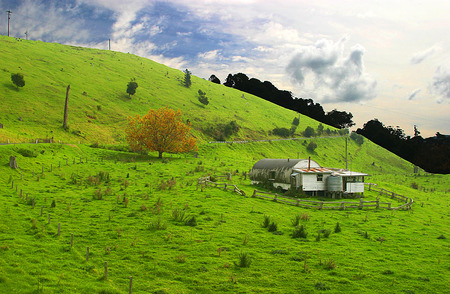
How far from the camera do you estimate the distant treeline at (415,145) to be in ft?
317

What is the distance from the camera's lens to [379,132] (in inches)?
5453

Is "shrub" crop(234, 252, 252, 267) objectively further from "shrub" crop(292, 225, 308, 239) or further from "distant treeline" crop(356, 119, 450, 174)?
"distant treeline" crop(356, 119, 450, 174)

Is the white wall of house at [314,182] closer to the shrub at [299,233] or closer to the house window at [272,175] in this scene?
the house window at [272,175]

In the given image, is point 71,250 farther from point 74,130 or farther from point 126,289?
point 74,130

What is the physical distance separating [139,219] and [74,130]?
4854cm

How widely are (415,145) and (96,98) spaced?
12479 cm

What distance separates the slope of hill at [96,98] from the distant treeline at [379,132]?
32634 mm

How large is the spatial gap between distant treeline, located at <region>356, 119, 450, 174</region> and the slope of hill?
34502mm

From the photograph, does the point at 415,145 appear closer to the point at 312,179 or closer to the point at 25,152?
the point at 312,179

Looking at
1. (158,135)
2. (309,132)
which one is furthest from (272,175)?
(309,132)

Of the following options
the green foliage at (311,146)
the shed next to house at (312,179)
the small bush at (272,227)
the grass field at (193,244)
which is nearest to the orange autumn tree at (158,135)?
the shed next to house at (312,179)

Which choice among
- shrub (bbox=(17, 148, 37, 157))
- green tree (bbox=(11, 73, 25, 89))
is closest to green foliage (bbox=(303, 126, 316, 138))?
green tree (bbox=(11, 73, 25, 89))

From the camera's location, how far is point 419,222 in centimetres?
2827

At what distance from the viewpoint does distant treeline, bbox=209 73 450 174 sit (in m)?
98.5
